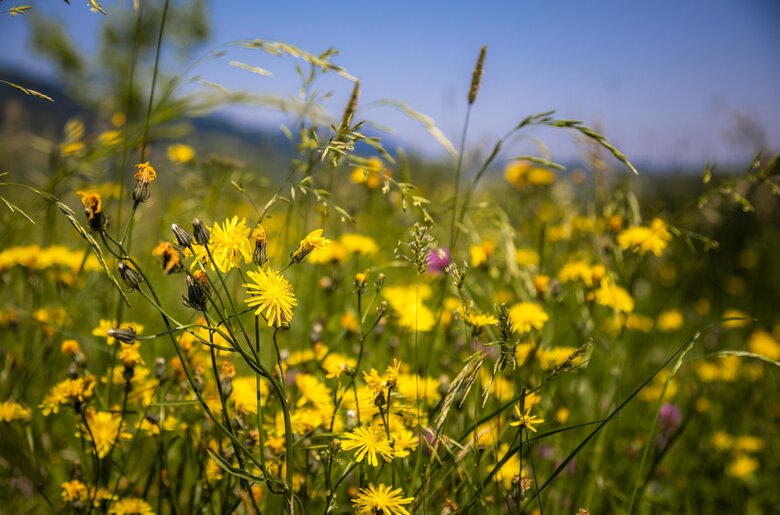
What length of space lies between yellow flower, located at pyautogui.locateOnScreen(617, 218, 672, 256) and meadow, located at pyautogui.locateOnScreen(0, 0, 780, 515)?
15 millimetres

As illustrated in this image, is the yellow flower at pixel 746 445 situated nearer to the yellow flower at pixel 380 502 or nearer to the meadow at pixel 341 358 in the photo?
the meadow at pixel 341 358

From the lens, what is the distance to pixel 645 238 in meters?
1.69

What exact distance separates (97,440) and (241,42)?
932mm

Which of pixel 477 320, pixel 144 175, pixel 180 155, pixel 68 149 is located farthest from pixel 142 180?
pixel 180 155

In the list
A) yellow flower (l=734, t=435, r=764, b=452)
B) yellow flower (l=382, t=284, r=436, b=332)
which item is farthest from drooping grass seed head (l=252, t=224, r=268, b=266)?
yellow flower (l=734, t=435, r=764, b=452)

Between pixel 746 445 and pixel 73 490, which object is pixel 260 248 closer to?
pixel 73 490

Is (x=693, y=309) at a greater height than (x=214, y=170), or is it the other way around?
(x=214, y=170)

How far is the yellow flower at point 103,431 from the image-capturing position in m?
1.11

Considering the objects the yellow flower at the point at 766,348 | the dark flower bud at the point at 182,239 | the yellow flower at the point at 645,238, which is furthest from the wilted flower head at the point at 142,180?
the yellow flower at the point at 766,348

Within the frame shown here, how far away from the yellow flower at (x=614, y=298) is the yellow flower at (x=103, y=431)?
1.38 meters

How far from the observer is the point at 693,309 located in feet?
15.7

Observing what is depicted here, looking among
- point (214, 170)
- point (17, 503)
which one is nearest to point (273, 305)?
point (17, 503)

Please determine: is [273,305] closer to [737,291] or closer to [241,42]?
[241,42]

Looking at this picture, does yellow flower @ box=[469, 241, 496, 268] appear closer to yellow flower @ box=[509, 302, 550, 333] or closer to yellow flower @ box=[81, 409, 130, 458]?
yellow flower @ box=[509, 302, 550, 333]
